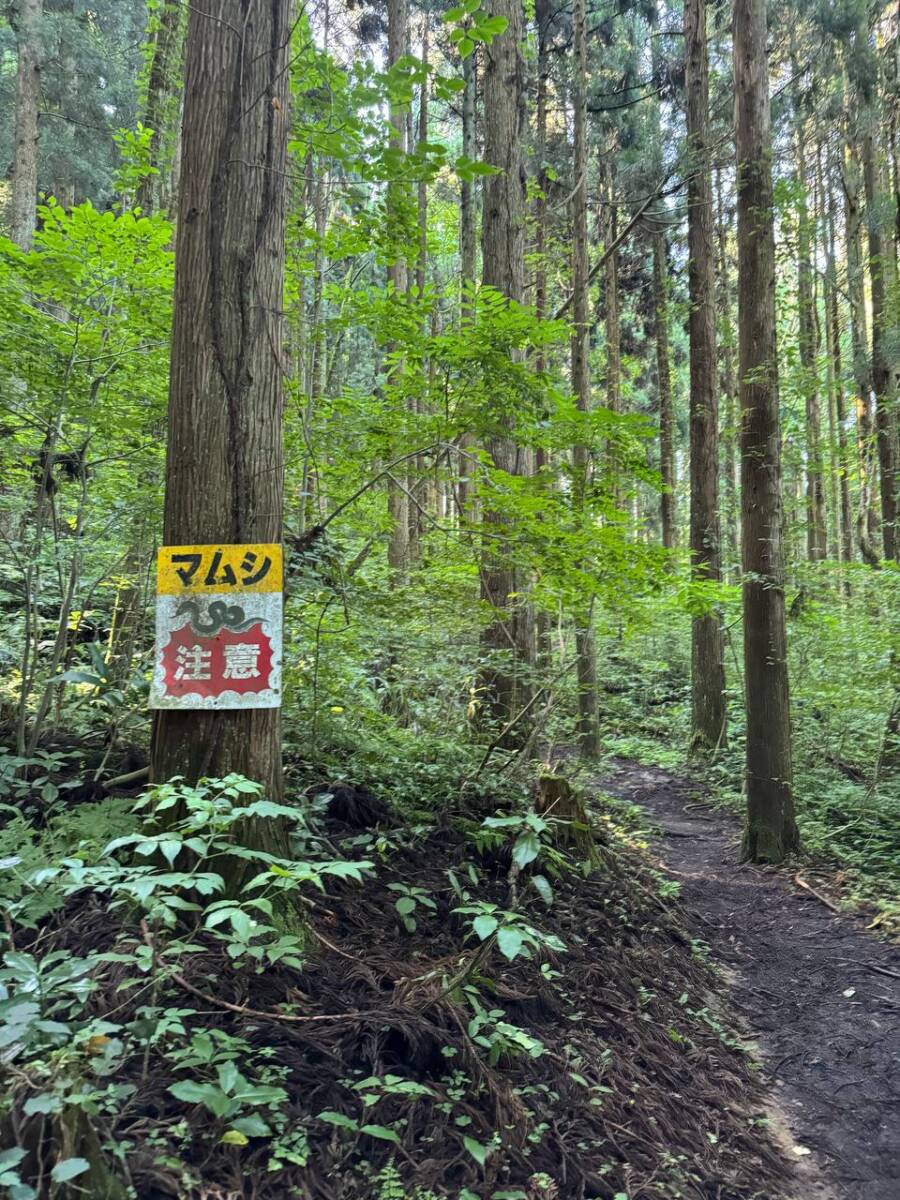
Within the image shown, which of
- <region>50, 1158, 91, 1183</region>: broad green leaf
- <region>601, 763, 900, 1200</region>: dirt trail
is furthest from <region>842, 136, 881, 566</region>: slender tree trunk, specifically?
<region>50, 1158, 91, 1183</region>: broad green leaf

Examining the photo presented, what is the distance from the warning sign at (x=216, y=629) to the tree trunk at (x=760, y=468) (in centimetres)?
560

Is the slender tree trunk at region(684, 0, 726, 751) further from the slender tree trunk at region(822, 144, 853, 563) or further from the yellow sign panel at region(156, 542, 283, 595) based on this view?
the yellow sign panel at region(156, 542, 283, 595)

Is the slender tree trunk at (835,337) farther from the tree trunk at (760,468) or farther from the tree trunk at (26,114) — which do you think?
the tree trunk at (26,114)

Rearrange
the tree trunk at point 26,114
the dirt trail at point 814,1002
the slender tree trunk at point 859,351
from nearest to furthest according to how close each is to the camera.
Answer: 1. the dirt trail at point 814,1002
2. the tree trunk at point 26,114
3. the slender tree trunk at point 859,351

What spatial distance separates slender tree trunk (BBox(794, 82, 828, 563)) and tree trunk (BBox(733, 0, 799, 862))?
1.36m

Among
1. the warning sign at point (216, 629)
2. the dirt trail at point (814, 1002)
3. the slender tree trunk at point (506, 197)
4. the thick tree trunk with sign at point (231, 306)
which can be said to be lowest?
the dirt trail at point (814, 1002)

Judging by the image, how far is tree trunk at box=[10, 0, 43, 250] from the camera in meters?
10.5

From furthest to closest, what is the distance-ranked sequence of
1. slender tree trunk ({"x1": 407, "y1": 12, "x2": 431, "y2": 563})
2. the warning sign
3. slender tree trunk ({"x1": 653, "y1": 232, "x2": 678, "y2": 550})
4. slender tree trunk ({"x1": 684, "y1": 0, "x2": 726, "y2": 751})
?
slender tree trunk ({"x1": 653, "y1": 232, "x2": 678, "y2": 550})
slender tree trunk ({"x1": 684, "y1": 0, "x2": 726, "y2": 751})
slender tree trunk ({"x1": 407, "y1": 12, "x2": 431, "y2": 563})
the warning sign

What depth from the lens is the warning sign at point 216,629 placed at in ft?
9.05

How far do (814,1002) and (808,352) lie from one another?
12.3m

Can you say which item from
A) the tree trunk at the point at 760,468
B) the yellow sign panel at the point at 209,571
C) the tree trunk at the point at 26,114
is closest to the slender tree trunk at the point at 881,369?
the tree trunk at the point at 760,468

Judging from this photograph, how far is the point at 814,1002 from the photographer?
4.43m

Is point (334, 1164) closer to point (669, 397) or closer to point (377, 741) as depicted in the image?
point (377, 741)

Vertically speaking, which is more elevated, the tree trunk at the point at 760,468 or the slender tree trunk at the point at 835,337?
the slender tree trunk at the point at 835,337
